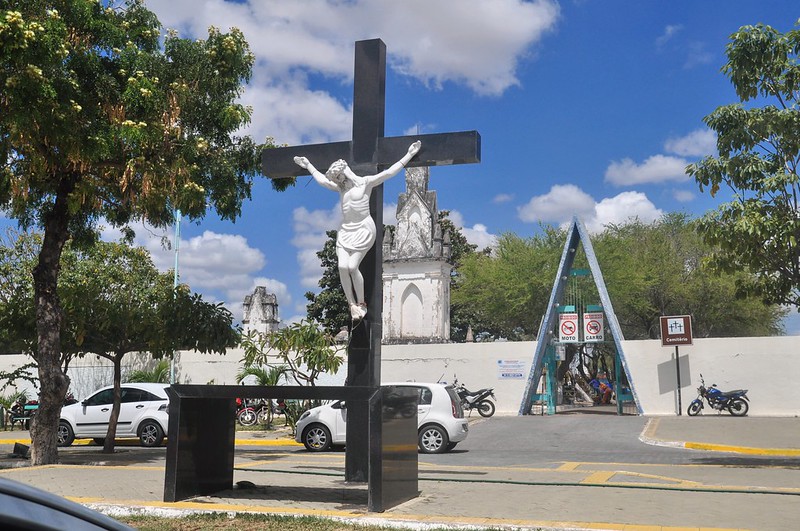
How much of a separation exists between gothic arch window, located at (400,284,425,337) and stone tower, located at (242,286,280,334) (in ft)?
28.0

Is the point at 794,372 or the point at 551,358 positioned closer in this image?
the point at 794,372

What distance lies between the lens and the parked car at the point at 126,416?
63.2ft

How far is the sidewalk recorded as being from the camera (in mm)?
7141

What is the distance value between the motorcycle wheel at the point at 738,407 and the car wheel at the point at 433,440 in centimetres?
1242

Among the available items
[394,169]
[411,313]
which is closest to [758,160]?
[394,169]

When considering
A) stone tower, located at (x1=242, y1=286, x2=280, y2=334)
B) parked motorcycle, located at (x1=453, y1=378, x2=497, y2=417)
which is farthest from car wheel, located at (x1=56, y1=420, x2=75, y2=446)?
stone tower, located at (x1=242, y1=286, x2=280, y2=334)

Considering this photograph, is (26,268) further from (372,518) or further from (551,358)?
(372,518)

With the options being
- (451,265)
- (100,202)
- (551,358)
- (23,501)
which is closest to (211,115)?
(100,202)

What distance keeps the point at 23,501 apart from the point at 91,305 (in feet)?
50.1

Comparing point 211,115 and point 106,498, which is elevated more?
point 211,115

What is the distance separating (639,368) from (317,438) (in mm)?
13850

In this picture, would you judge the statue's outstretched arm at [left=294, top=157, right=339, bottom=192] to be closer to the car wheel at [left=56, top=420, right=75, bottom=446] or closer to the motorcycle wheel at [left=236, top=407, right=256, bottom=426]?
the car wheel at [left=56, top=420, right=75, bottom=446]

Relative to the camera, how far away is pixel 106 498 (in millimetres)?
8289

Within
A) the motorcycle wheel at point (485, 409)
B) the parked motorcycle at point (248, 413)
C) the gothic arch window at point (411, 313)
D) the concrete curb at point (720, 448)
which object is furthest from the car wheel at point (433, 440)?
the gothic arch window at point (411, 313)
